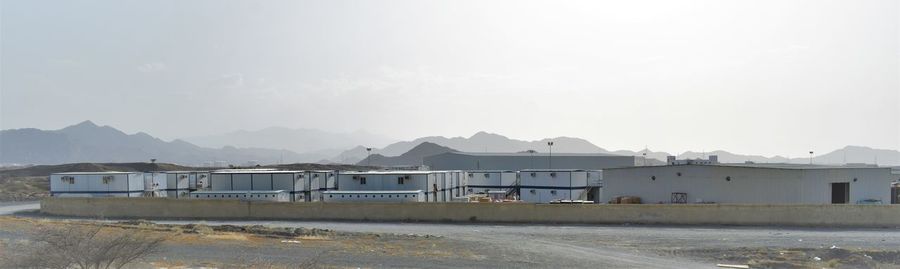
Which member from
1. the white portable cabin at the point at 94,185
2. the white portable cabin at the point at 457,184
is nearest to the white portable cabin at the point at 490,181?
the white portable cabin at the point at 457,184

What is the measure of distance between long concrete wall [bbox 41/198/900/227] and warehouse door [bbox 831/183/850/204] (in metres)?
9.42

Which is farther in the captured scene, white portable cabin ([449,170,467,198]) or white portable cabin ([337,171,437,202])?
white portable cabin ([449,170,467,198])

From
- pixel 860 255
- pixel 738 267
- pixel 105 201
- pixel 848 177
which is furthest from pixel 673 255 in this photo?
pixel 105 201

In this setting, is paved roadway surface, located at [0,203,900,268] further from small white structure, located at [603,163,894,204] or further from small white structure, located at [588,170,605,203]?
small white structure, located at [588,170,605,203]

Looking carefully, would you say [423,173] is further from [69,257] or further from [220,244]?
[69,257]

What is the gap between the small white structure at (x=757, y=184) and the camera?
4003 centimetres

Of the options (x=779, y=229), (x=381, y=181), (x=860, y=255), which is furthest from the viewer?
(x=381, y=181)

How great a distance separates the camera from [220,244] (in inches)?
1020

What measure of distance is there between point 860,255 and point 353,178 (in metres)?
31.9

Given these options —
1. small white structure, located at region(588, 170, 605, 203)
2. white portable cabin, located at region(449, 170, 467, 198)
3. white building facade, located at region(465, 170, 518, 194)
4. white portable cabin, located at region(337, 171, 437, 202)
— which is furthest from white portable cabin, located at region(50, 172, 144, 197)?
small white structure, located at region(588, 170, 605, 203)

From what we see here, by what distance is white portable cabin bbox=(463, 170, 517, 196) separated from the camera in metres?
61.2

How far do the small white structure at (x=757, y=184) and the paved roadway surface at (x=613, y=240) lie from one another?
841 cm

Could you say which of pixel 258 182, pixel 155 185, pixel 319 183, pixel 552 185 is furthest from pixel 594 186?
pixel 155 185

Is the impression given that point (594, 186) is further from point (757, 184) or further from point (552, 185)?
point (757, 184)
